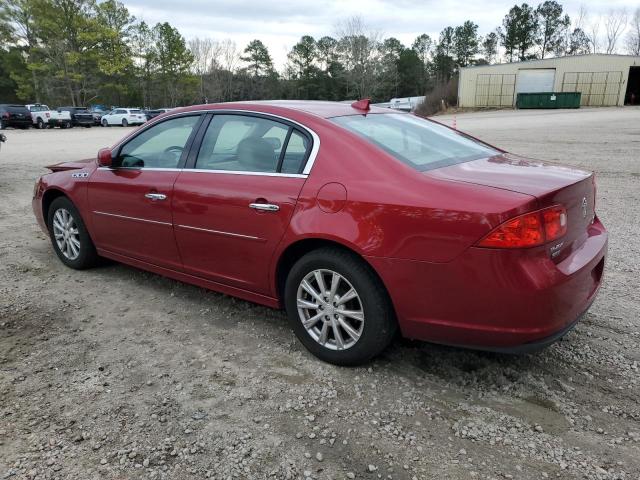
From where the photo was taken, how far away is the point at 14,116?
106 feet

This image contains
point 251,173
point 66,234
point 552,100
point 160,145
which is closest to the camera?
point 251,173

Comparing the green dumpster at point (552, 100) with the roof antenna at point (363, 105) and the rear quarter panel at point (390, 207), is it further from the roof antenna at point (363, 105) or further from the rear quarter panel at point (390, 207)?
the rear quarter panel at point (390, 207)

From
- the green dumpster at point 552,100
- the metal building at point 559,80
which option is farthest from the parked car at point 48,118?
the green dumpster at point 552,100

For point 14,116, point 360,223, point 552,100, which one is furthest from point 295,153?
point 552,100

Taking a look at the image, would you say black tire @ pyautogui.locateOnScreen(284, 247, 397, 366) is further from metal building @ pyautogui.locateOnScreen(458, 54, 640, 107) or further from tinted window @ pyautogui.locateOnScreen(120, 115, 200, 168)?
metal building @ pyautogui.locateOnScreen(458, 54, 640, 107)

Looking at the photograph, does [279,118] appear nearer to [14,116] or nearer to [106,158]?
[106,158]

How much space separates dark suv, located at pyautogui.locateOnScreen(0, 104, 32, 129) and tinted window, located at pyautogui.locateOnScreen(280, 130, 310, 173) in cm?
3555

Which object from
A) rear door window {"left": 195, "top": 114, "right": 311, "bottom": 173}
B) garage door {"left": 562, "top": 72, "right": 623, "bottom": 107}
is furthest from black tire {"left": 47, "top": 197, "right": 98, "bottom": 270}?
garage door {"left": 562, "top": 72, "right": 623, "bottom": 107}

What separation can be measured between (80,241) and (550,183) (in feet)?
13.2

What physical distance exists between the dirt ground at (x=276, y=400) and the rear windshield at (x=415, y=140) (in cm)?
122

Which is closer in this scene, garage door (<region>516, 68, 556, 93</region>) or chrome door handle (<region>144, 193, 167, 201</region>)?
chrome door handle (<region>144, 193, 167, 201</region>)

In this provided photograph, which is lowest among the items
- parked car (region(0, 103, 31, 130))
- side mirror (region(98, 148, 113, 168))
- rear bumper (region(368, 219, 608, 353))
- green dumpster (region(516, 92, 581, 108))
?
green dumpster (region(516, 92, 581, 108))

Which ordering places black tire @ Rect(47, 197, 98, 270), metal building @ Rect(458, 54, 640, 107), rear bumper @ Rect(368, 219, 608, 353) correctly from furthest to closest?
metal building @ Rect(458, 54, 640, 107)
black tire @ Rect(47, 197, 98, 270)
rear bumper @ Rect(368, 219, 608, 353)

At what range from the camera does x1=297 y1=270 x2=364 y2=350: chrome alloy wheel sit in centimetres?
297
